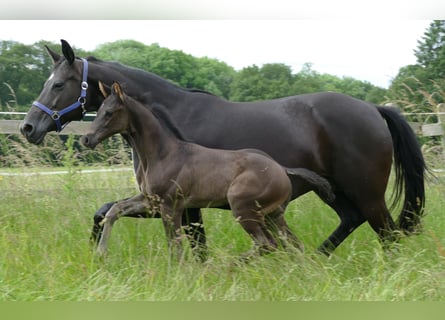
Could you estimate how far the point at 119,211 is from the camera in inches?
187

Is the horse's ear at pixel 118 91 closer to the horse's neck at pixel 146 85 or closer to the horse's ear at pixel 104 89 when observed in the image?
the horse's ear at pixel 104 89

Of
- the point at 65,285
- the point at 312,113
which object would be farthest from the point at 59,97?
the point at 312,113

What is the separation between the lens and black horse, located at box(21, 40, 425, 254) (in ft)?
17.0

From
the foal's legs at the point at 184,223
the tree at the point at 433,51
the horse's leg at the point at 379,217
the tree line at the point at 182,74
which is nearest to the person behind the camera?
the foal's legs at the point at 184,223

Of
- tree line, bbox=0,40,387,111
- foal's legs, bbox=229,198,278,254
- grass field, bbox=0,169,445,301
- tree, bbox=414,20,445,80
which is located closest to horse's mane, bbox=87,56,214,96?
foal's legs, bbox=229,198,278,254

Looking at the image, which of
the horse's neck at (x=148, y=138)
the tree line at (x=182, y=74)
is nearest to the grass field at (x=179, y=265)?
the horse's neck at (x=148, y=138)

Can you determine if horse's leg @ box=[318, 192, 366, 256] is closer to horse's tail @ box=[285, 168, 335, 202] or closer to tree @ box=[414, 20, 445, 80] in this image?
horse's tail @ box=[285, 168, 335, 202]

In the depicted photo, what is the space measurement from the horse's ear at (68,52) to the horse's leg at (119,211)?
138 centimetres

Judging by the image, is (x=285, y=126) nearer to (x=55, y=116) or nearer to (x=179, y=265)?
(x=179, y=265)

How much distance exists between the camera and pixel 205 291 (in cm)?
381

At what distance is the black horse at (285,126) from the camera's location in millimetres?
5191

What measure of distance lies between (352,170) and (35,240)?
280 cm

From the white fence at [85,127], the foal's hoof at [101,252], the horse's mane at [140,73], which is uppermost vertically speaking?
the horse's mane at [140,73]

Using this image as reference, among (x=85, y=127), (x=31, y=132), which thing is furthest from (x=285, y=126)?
(x=85, y=127)
